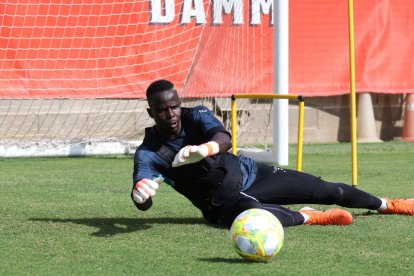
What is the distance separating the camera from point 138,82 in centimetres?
1542

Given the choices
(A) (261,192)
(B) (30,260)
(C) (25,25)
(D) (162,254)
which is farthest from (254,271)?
(C) (25,25)

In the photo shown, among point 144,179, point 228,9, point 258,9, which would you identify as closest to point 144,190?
point 144,179

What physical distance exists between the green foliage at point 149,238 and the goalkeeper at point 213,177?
170 millimetres

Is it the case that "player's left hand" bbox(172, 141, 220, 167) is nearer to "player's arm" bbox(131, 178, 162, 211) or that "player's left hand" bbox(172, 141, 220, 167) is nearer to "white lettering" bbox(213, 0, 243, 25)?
"player's arm" bbox(131, 178, 162, 211)

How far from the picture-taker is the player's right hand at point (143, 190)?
760 centimetres

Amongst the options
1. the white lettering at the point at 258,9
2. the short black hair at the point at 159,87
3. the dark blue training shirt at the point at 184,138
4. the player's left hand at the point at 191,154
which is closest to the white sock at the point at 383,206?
the dark blue training shirt at the point at 184,138

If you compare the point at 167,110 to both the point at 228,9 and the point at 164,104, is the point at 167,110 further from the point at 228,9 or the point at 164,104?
the point at 228,9

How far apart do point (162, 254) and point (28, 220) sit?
80.0 inches

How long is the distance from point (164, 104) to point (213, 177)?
0.73 m

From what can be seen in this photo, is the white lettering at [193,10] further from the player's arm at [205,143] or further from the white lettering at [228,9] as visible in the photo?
the player's arm at [205,143]

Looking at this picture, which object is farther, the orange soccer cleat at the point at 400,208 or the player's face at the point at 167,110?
the orange soccer cleat at the point at 400,208

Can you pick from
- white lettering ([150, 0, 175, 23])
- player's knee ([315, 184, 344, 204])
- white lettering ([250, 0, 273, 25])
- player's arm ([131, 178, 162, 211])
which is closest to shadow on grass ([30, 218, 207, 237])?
player's arm ([131, 178, 162, 211])

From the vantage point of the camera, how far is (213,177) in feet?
27.2

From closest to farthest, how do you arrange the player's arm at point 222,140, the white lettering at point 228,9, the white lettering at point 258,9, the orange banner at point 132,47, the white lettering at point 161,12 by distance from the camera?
the player's arm at point 222,140, the orange banner at point 132,47, the white lettering at point 161,12, the white lettering at point 228,9, the white lettering at point 258,9
